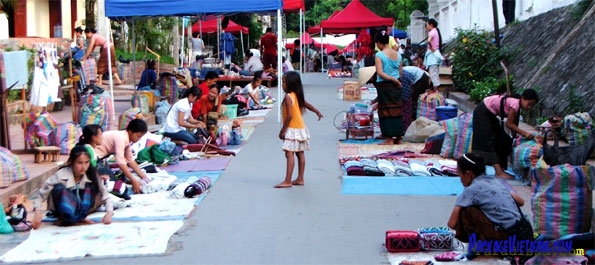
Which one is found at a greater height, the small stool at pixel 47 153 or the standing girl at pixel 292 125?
the standing girl at pixel 292 125

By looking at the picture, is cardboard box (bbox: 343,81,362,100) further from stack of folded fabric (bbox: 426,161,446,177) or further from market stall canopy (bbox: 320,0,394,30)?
stack of folded fabric (bbox: 426,161,446,177)

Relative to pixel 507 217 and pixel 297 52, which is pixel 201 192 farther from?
pixel 297 52

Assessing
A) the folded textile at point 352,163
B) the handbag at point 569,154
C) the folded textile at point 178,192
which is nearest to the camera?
the handbag at point 569,154

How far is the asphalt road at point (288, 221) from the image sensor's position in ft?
22.2

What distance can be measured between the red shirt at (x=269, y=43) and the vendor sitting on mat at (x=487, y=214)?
67.8ft

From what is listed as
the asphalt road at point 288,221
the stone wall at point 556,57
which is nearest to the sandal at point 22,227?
the asphalt road at point 288,221

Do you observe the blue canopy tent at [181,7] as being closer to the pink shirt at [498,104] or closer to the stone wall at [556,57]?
the stone wall at [556,57]

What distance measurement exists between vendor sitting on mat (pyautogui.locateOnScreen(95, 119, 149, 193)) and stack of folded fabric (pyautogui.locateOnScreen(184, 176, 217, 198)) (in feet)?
2.14

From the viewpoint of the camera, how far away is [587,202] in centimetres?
679

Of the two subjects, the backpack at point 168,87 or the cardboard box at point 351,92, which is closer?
the backpack at point 168,87

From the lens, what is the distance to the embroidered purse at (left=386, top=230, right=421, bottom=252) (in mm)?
6750

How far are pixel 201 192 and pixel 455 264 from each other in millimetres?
3792

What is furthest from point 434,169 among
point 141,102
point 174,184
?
point 141,102

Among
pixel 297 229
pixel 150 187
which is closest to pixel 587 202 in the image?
pixel 297 229
